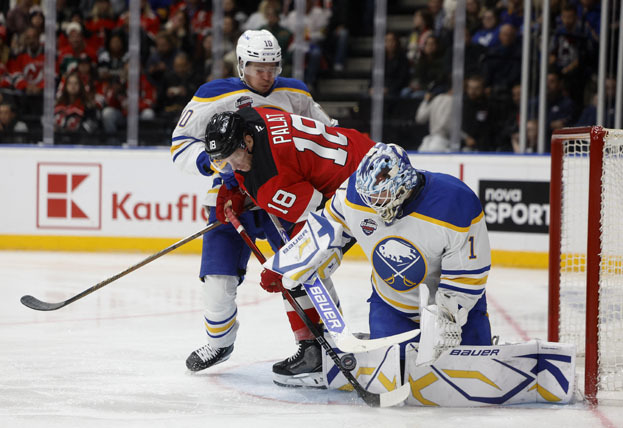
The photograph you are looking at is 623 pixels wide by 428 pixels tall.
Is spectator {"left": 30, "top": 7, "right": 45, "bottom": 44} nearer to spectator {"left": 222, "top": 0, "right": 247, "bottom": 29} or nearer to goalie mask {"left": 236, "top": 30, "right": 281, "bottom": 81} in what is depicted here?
spectator {"left": 222, "top": 0, "right": 247, "bottom": 29}

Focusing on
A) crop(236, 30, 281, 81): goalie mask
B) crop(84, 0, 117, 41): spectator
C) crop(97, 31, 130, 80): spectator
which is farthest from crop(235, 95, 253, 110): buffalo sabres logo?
crop(84, 0, 117, 41): spectator

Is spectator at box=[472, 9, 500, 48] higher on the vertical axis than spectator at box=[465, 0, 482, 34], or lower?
lower

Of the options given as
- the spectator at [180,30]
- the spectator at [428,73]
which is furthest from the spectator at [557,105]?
the spectator at [180,30]

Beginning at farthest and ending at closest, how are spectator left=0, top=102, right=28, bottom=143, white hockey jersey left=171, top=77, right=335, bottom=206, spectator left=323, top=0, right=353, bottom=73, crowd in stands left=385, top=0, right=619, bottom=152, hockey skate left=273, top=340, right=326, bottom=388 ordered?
spectator left=323, top=0, right=353, bottom=73 → spectator left=0, top=102, right=28, bottom=143 → crowd in stands left=385, top=0, right=619, bottom=152 → white hockey jersey left=171, top=77, right=335, bottom=206 → hockey skate left=273, top=340, right=326, bottom=388

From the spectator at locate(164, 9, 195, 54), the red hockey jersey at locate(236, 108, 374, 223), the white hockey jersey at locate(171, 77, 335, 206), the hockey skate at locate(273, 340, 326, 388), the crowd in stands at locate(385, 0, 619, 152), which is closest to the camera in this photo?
the red hockey jersey at locate(236, 108, 374, 223)

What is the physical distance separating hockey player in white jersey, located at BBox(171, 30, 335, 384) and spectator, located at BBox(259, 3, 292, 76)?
11.3 ft

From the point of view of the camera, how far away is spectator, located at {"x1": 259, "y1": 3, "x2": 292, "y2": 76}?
665cm

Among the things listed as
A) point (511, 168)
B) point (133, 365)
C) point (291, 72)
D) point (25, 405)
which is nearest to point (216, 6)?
point (291, 72)

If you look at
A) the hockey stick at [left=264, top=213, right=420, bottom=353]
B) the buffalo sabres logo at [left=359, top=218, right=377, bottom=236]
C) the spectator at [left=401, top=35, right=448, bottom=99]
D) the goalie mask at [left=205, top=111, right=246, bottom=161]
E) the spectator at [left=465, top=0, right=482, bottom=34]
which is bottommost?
the hockey stick at [left=264, top=213, right=420, bottom=353]

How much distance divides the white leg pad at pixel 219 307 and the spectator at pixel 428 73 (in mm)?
3704

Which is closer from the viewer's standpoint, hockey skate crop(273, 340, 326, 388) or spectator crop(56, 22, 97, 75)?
hockey skate crop(273, 340, 326, 388)

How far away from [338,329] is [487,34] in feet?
14.2

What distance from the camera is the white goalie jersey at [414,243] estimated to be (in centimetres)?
249

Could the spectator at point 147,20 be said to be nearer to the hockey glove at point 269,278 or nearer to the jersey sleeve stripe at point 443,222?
the hockey glove at point 269,278
